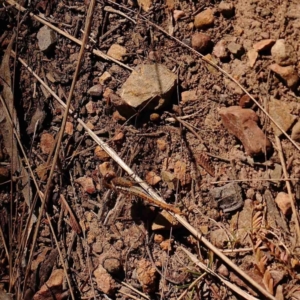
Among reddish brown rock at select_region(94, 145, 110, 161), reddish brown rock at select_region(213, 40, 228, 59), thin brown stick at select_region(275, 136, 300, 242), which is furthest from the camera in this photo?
reddish brown rock at select_region(94, 145, 110, 161)

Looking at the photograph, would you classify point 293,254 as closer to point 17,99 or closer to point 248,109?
point 248,109

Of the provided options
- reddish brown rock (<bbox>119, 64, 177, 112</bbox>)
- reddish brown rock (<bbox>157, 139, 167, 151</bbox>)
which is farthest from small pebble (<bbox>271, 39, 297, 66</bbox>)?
reddish brown rock (<bbox>157, 139, 167, 151</bbox>)

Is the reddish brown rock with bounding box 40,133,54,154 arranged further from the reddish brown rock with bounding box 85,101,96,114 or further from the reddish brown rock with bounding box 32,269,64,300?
the reddish brown rock with bounding box 32,269,64,300

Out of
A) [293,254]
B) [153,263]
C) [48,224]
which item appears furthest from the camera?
[48,224]

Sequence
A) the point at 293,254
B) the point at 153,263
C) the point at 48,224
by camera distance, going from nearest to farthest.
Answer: the point at 293,254 → the point at 153,263 → the point at 48,224

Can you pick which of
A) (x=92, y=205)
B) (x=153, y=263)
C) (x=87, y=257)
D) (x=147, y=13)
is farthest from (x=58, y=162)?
(x=147, y=13)

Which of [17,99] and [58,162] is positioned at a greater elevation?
[17,99]

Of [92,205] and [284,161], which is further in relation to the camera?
[92,205]
